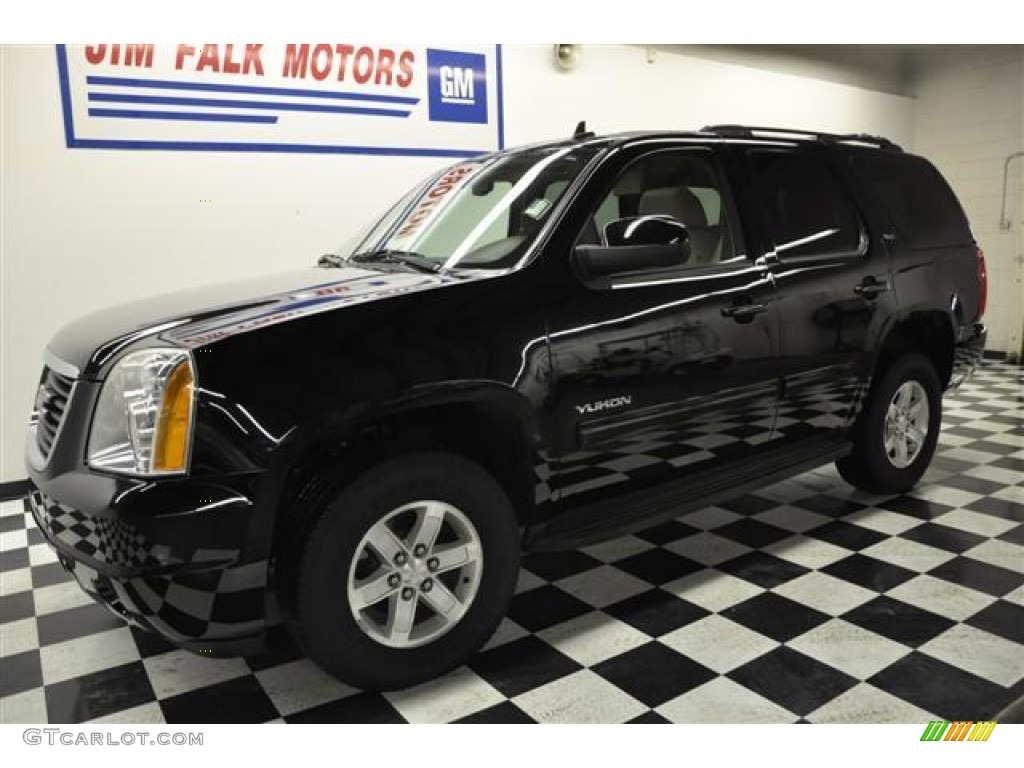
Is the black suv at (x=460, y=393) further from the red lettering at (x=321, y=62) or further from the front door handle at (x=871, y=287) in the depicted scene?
the red lettering at (x=321, y=62)

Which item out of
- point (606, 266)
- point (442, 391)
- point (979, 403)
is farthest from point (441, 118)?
point (979, 403)

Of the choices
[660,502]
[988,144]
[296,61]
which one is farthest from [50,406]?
[988,144]

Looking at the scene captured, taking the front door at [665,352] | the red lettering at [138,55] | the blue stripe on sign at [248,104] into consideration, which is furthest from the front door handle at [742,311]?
the red lettering at [138,55]

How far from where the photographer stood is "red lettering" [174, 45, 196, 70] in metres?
4.10

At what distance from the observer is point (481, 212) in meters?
2.46

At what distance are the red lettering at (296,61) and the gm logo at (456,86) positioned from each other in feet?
2.63

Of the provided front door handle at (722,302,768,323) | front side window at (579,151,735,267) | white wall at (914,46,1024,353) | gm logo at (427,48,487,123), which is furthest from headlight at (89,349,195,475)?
white wall at (914,46,1024,353)

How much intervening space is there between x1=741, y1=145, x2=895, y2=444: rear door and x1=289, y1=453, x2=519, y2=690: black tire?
50.8 inches

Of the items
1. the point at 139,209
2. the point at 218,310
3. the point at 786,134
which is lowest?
the point at 218,310

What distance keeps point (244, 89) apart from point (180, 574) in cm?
344

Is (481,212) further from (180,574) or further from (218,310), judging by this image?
(180,574)

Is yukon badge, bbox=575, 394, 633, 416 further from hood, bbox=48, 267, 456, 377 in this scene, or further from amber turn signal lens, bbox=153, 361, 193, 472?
amber turn signal lens, bbox=153, 361, 193, 472
